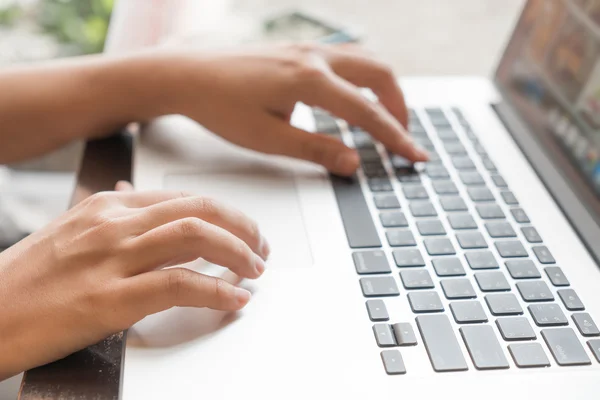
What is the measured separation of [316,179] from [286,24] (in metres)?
0.36

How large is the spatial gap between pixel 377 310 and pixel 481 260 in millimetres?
123

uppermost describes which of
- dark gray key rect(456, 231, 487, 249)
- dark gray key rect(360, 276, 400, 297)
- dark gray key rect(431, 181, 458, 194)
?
dark gray key rect(456, 231, 487, 249)

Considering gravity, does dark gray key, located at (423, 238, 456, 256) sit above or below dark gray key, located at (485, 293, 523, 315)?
below

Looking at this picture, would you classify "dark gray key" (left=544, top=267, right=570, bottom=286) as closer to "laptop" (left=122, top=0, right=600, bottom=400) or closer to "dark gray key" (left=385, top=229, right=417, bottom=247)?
"laptop" (left=122, top=0, right=600, bottom=400)

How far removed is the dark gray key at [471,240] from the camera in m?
0.56

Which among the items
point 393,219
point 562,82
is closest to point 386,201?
point 393,219

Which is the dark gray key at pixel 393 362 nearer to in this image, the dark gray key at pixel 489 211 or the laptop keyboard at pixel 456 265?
the laptop keyboard at pixel 456 265

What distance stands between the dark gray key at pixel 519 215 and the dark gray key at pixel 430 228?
0.28 ft

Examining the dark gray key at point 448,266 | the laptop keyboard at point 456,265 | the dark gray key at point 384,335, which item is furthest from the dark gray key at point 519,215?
the dark gray key at point 384,335

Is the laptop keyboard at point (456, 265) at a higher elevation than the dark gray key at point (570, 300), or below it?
below

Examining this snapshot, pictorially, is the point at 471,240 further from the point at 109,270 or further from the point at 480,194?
the point at 109,270

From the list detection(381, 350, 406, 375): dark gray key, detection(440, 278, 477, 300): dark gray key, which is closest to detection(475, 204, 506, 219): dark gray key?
detection(440, 278, 477, 300): dark gray key

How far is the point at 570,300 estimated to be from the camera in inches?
20.2

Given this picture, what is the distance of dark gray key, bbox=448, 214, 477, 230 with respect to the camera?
584 millimetres
